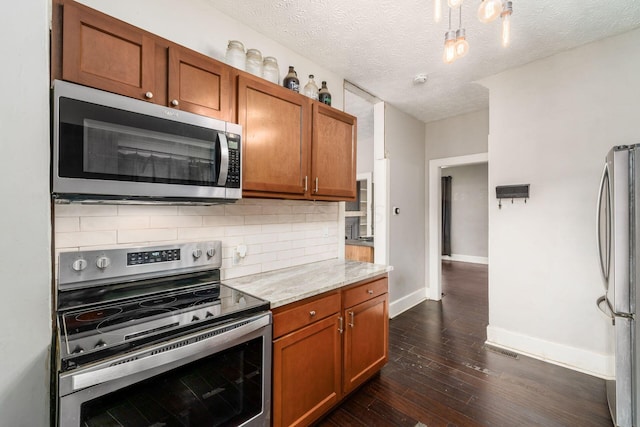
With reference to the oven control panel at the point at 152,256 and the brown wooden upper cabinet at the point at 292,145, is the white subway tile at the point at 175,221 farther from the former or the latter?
the brown wooden upper cabinet at the point at 292,145

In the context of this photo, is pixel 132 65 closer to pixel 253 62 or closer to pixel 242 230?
pixel 253 62

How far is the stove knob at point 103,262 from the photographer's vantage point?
137 cm

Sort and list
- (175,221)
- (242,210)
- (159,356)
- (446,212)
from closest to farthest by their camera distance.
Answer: (159,356) < (175,221) < (242,210) < (446,212)

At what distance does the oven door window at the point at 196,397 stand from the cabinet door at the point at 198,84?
49.1 inches

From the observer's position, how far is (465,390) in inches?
83.7

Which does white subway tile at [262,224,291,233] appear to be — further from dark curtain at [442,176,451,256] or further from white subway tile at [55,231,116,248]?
dark curtain at [442,176,451,256]

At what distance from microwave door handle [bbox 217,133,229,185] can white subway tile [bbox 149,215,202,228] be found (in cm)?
44

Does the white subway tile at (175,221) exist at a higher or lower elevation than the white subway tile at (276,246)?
higher

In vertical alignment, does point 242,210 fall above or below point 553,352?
above

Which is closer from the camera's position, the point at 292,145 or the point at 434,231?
the point at 292,145

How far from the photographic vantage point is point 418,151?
419cm

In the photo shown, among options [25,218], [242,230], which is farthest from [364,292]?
[25,218]

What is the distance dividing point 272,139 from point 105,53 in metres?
0.91

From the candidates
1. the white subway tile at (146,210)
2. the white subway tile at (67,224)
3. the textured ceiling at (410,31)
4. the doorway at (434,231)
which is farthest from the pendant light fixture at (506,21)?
the doorway at (434,231)
